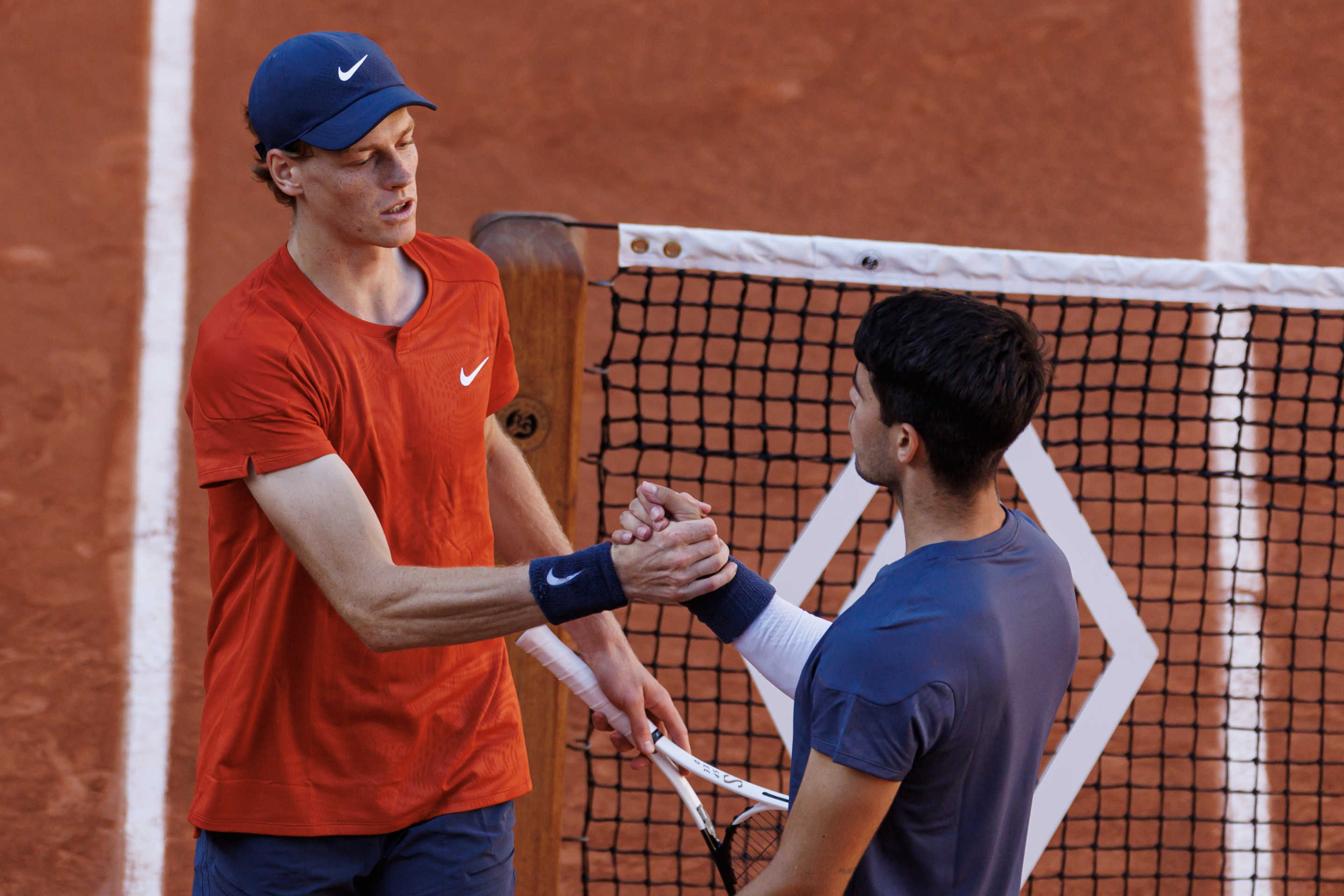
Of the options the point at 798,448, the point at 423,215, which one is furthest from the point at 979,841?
the point at 423,215

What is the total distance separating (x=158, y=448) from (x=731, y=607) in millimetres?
4088

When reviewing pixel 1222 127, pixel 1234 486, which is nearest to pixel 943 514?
pixel 1234 486

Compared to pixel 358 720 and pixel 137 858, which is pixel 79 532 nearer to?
pixel 137 858

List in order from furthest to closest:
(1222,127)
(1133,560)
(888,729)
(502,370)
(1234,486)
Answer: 1. (1222,127)
2. (1234,486)
3. (1133,560)
4. (502,370)
5. (888,729)

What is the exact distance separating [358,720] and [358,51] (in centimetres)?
117

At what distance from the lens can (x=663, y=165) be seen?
6.51m

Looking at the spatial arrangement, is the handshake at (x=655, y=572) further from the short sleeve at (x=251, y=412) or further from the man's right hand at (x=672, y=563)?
the short sleeve at (x=251, y=412)

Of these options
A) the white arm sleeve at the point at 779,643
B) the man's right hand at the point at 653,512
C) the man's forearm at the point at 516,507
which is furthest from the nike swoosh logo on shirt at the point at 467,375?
the white arm sleeve at the point at 779,643

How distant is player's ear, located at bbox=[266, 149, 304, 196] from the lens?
207 centimetres

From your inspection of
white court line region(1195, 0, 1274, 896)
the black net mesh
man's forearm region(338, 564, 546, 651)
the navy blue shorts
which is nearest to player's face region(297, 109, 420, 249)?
man's forearm region(338, 564, 546, 651)

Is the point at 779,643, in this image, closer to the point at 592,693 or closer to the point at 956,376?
the point at 592,693

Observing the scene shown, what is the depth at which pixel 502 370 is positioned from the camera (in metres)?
2.40

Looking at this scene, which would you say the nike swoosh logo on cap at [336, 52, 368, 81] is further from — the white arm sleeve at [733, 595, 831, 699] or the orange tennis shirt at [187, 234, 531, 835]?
the white arm sleeve at [733, 595, 831, 699]

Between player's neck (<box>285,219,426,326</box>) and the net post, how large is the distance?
36 centimetres
